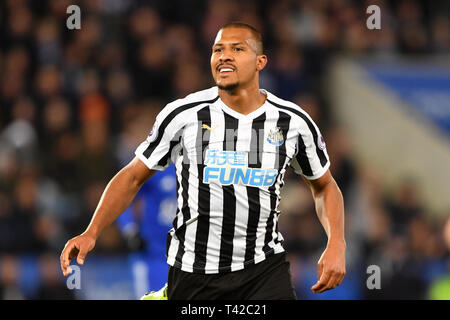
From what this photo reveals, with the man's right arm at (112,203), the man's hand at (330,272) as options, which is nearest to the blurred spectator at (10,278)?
the man's right arm at (112,203)

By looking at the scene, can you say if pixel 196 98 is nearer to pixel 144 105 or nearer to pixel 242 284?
pixel 242 284

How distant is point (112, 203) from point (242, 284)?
0.74 m

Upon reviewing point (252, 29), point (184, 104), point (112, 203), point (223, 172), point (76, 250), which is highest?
point (252, 29)

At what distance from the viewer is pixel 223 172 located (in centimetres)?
424

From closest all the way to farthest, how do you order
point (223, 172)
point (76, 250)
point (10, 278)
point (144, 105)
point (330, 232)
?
point (76, 250)
point (223, 172)
point (330, 232)
point (10, 278)
point (144, 105)

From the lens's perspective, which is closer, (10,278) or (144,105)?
(10,278)

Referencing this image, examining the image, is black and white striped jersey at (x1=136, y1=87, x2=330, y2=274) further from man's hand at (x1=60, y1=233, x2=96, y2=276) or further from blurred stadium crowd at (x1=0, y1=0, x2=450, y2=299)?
blurred stadium crowd at (x1=0, y1=0, x2=450, y2=299)

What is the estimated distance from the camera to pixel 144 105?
9.78 metres

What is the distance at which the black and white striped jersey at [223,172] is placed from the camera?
425cm

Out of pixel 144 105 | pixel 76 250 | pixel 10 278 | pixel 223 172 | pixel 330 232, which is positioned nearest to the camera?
pixel 76 250

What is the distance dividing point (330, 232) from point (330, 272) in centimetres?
31

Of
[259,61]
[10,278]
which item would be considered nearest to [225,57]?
[259,61]

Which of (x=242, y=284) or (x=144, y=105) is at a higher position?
(x=144, y=105)

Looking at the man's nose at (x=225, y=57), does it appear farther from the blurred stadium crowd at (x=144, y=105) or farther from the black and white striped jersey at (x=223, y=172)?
the blurred stadium crowd at (x=144, y=105)
